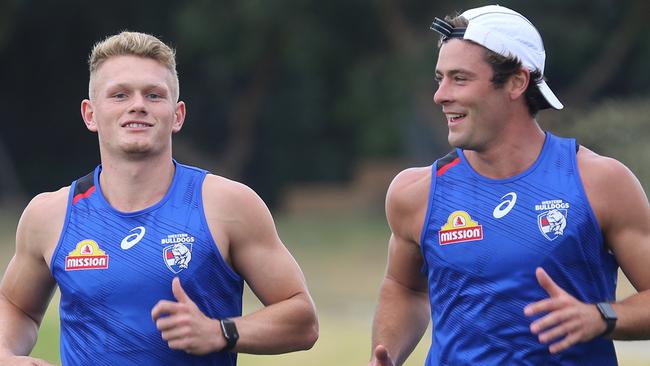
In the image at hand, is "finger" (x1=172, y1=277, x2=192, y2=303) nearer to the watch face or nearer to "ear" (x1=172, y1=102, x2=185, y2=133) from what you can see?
"ear" (x1=172, y1=102, x2=185, y2=133)

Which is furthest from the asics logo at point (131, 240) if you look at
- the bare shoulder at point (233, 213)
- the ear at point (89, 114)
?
the ear at point (89, 114)

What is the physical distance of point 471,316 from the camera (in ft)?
16.6

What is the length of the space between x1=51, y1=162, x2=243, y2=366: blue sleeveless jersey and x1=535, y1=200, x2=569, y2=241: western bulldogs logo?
1.16 metres

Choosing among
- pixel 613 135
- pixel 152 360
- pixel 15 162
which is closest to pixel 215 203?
pixel 152 360

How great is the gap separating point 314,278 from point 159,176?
1486 centimetres

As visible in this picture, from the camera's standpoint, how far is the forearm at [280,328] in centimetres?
480

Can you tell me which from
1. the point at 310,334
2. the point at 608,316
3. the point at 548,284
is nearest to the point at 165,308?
the point at 310,334

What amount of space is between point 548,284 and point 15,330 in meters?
2.09

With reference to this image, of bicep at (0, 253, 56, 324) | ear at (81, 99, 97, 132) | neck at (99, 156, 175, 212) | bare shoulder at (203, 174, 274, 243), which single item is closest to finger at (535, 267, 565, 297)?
bare shoulder at (203, 174, 274, 243)

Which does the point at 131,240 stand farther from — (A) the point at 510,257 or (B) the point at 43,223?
(A) the point at 510,257

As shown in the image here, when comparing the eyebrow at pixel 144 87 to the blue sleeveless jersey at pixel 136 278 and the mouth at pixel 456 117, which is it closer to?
the blue sleeveless jersey at pixel 136 278

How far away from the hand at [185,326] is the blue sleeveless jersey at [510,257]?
3.16 ft

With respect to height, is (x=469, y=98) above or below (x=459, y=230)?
above

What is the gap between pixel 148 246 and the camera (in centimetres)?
492
